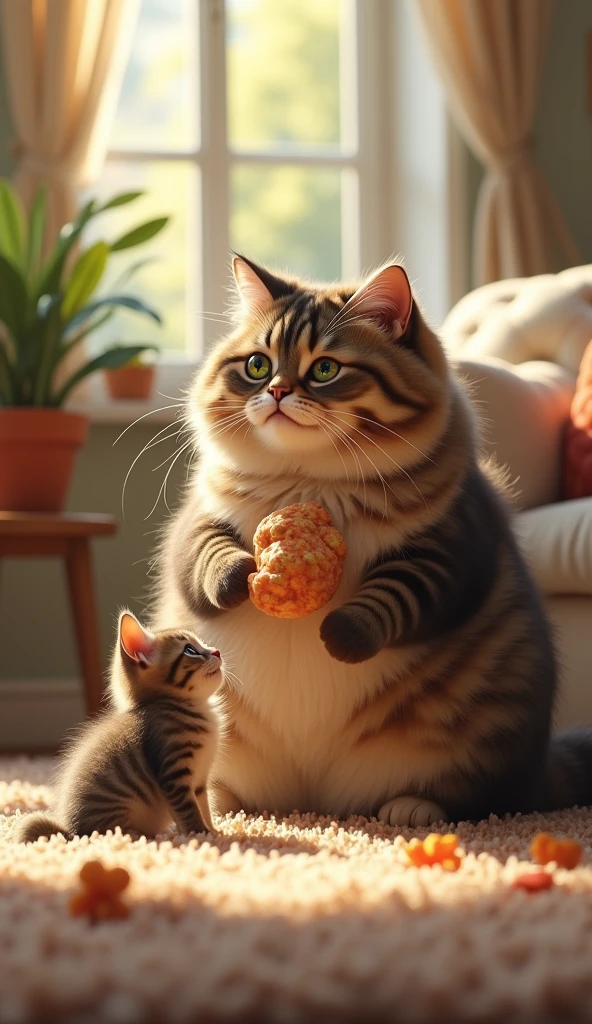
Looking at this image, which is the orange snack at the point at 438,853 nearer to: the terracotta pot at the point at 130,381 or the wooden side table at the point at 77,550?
the wooden side table at the point at 77,550

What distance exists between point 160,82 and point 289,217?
60 centimetres

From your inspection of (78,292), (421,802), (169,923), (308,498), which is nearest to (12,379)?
(78,292)

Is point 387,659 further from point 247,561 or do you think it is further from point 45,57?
point 45,57

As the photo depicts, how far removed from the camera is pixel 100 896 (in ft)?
2.98

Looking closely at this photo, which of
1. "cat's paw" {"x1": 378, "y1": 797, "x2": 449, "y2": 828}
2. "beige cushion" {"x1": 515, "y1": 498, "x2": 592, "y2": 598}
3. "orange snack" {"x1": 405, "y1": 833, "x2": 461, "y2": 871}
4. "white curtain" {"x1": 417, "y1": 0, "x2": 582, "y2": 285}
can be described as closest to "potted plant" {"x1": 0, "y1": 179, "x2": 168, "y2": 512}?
"beige cushion" {"x1": 515, "y1": 498, "x2": 592, "y2": 598}

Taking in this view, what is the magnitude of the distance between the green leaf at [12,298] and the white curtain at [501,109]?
1481mm

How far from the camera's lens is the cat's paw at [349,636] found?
1262 millimetres

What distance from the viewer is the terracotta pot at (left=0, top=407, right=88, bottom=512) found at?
261cm

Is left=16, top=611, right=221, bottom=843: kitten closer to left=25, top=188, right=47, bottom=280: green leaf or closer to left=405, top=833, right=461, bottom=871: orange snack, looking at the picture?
left=405, top=833, right=461, bottom=871: orange snack

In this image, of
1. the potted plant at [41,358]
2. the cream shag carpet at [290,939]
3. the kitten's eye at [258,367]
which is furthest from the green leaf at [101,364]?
the cream shag carpet at [290,939]

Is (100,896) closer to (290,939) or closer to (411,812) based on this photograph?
(290,939)

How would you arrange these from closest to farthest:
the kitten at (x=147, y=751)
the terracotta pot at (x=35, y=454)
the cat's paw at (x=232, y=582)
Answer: the kitten at (x=147, y=751) < the cat's paw at (x=232, y=582) < the terracotta pot at (x=35, y=454)

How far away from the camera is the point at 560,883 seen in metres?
1.02

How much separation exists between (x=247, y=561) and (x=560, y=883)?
54cm
